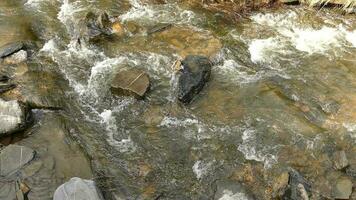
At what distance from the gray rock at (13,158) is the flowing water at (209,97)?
102cm

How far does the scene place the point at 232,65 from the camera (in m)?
9.47

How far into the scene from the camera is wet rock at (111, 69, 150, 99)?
859cm

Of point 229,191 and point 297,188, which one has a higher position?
point 297,188

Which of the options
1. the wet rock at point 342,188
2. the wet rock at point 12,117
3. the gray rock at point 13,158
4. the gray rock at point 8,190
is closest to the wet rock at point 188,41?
the wet rock at point 12,117

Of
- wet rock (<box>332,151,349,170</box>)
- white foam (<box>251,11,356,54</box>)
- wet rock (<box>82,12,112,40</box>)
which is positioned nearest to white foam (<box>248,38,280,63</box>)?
white foam (<box>251,11,356,54</box>)

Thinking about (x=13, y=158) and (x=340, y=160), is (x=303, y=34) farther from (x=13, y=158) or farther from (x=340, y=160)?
(x=13, y=158)

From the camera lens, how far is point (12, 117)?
25.0 ft

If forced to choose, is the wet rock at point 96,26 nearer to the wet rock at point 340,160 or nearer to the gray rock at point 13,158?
the gray rock at point 13,158

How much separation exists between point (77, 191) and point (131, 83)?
2980 millimetres

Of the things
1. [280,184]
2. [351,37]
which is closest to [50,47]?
[280,184]

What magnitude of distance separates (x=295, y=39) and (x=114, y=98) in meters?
4.80

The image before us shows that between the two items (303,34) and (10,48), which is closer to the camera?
(10,48)

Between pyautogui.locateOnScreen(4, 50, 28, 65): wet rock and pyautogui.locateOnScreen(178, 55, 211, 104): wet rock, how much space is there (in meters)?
3.68

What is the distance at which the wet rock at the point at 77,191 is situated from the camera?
6.38 m
